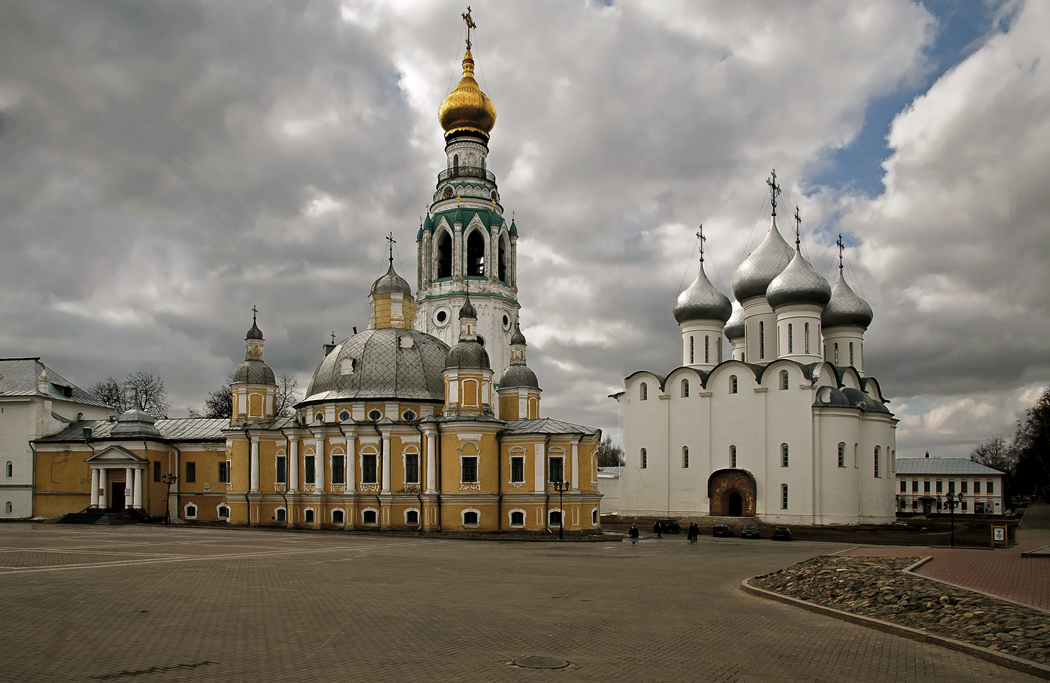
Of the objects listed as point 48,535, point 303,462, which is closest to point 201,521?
point 303,462

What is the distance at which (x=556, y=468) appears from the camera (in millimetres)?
39812

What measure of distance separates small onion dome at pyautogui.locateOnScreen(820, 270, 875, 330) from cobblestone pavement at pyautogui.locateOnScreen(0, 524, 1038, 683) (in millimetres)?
33212

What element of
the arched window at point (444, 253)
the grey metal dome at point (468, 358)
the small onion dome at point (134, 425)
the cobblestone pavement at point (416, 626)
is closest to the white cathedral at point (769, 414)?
the grey metal dome at point (468, 358)

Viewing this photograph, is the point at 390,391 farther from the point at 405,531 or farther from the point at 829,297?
the point at 829,297

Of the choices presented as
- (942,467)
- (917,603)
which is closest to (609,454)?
(942,467)

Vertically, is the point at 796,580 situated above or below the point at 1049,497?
above

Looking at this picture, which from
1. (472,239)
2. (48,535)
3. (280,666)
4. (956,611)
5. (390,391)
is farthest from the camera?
(472,239)

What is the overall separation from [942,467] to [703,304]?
50.5 m

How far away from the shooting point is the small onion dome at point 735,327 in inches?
2303

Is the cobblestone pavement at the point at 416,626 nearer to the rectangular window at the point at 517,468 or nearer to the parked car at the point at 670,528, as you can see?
the rectangular window at the point at 517,468

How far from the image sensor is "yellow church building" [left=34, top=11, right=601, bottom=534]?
39594 millimetres

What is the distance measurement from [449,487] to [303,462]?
354 inches

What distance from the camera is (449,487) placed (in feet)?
130

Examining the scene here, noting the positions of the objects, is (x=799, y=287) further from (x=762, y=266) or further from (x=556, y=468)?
(x=556, y=468)
